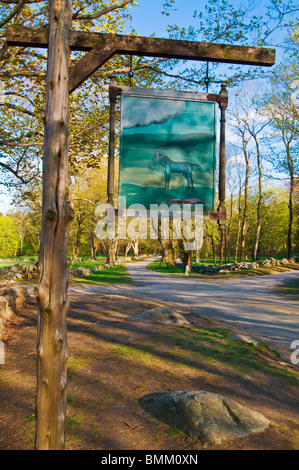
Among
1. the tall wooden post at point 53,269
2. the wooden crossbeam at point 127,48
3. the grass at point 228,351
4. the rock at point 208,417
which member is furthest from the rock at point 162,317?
the wooden crossbeam at point 127,48

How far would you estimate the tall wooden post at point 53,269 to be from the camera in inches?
106

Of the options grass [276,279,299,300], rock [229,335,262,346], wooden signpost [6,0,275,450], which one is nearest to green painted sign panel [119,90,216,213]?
wooden signpost [6,0,275,450]

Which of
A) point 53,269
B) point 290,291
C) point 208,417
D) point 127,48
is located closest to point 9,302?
point 208,417

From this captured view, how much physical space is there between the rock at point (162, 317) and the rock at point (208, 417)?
155 inches

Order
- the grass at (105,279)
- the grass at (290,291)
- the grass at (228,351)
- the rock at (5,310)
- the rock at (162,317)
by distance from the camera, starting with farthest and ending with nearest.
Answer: the grass at (105,279) < the grass at (290,291) < the rock at (162,317) < the rock at (5,310) < the grass at (228,351)

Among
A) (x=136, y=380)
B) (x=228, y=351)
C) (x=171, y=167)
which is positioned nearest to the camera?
(x=171, y=167)

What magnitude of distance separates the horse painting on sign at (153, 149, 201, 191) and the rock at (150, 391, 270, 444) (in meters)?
2.61

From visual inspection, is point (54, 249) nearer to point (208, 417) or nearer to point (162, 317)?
point (208, 417)

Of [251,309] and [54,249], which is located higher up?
[54,249]

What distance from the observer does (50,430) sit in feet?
8.81

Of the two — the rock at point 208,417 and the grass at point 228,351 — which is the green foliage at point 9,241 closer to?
the grass at point 228,351

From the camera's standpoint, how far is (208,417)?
3727 millimetres

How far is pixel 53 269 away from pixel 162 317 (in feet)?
18.9

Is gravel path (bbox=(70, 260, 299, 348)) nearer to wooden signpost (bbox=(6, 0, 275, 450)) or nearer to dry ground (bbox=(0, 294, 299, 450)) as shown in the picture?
dry ground (bbox=(0, 294, 299, 450))
